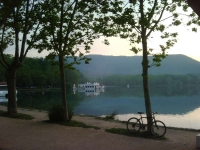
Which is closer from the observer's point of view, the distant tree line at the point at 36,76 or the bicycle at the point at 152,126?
the bicycle at the point at 152,126

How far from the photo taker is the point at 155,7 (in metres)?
10.2

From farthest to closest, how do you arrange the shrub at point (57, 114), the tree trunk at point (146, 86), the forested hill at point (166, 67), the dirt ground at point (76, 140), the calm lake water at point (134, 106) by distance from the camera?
the forested hill at point (166, 67) < the calm lake water at point (134, 106) < the shrub at point (57, 114) < the tree trunk at point (146, 86) < the dirt ground at point (76, 140)

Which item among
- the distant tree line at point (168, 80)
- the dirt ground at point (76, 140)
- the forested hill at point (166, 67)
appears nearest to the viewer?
the dirt ground at point (76, 140)

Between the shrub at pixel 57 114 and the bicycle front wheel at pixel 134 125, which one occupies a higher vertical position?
the shrub at pixel 57 114

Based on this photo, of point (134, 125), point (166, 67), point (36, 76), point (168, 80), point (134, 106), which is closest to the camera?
point (134, 125)

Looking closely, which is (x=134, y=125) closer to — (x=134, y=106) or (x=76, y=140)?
(x=76, y=140)

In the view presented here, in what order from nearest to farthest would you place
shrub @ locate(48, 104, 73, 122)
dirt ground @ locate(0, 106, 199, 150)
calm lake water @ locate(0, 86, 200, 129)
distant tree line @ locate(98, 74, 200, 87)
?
dirt ground @ locate(0, 106, 199, 150), shrub @ locate(48, 104, 73, 122), calm lake water @ locate(0, 86, 200, 129), distant tree line @ locate(98, 74, 200, 87)

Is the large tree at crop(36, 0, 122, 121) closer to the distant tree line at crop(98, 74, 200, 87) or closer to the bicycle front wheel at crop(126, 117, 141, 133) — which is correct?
the bicycle front wheel at crop(126, 117, 141, 133)

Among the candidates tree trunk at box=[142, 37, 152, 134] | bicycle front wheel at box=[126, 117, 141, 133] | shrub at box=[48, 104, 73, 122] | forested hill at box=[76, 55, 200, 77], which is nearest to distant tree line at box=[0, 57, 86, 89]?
forested hill at box=[76, 55, 200, 77]

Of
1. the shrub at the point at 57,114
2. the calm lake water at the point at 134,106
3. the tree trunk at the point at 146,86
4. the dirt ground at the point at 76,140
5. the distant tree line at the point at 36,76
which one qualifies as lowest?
the calm lake water at the point at 134,106

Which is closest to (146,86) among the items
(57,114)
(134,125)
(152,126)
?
(152,126)

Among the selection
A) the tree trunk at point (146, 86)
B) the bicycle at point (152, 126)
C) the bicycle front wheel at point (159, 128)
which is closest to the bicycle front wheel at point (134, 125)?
the bicycle at point (152, 126)

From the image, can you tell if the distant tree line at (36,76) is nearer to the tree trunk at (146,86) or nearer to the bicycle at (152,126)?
the bicycle at (152,126)

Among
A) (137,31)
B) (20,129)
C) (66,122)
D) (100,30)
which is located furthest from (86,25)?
(20,129)
